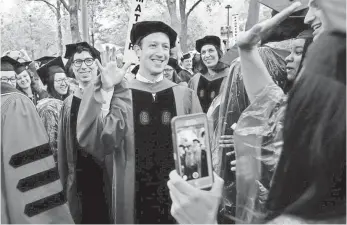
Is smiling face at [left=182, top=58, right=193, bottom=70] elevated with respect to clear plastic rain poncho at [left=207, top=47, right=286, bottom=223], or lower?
elevated

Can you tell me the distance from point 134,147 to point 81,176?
3.29ft

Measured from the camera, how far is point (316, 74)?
2.86 feet

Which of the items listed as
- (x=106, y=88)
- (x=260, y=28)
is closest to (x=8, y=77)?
(x=106, y=88)

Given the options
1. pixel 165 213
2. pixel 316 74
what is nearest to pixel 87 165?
pixel 165 213

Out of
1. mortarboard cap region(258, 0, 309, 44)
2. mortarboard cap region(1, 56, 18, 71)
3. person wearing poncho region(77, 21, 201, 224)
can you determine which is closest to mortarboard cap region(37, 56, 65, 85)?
mortarboard cap region(1, 56, 18, 71)

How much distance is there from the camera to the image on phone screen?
1081mm

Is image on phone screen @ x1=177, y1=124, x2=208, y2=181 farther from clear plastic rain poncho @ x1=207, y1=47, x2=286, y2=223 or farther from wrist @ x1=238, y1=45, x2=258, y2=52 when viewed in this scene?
wrist @ x1=238, y1=45, x2=258, y2=52

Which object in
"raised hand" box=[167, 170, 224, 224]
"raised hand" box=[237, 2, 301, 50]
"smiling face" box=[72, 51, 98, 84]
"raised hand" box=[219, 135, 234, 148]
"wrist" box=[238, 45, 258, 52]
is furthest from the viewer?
"smiling face" box=[72, 51, 98, 84]

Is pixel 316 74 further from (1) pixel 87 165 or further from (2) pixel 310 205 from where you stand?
(1) pixel 87 165

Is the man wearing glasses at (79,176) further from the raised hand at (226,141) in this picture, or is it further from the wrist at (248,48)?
the wrist at (248,48)

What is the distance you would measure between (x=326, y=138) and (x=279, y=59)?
82.4 inches

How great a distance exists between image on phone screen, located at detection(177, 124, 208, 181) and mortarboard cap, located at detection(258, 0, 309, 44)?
70.6 inches

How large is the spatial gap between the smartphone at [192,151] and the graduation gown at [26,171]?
169 centimetres

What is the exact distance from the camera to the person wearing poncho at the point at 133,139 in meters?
3.48
